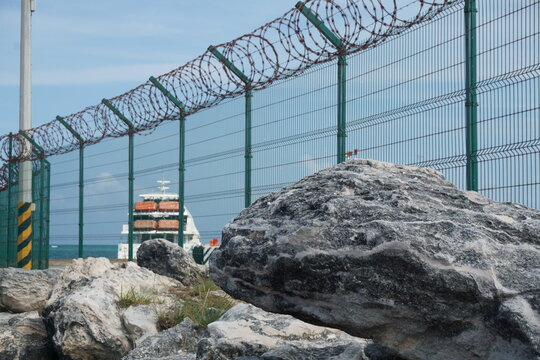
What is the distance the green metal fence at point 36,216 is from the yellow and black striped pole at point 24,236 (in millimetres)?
320

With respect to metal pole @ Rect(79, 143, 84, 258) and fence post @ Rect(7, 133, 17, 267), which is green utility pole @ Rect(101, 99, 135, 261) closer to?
metal pole @ Rect(79, 143, 84, 258)

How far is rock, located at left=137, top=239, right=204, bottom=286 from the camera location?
31.4 ft

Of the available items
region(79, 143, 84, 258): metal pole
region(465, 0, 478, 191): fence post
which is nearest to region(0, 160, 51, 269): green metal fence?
region(79, 143, 84, 258): metal pole

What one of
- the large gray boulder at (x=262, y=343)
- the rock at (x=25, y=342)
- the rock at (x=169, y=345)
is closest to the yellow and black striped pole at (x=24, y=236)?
the rock at (x=25, y=342)

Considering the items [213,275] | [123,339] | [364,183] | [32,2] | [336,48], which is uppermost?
[32,2]

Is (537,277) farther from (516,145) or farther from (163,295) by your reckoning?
(163,295)

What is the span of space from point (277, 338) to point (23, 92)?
14.3 metres

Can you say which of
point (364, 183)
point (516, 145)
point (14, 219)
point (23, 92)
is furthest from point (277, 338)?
point (14, 219)

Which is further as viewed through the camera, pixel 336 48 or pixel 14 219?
pixel 14 219

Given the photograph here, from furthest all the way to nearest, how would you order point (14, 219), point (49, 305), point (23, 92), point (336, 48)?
point (14, 219), point (23, 92), point (336, 48), point (49, 305)

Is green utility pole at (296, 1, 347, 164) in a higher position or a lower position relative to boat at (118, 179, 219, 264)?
higher

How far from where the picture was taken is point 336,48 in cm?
888

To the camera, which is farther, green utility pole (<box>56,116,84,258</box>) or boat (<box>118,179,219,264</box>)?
green utility pole (<box>56,116,84,258</box>)

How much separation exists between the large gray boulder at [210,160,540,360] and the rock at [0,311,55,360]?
3979mm
